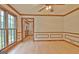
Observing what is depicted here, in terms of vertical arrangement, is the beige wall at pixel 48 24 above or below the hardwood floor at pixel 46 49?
above

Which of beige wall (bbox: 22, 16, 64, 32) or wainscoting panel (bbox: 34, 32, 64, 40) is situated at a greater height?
beige wall (bbox: 22, 16, 64, 32)

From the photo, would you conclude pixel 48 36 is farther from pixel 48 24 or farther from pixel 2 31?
pixel 2 31

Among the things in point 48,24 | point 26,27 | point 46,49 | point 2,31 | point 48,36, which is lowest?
point 46,49

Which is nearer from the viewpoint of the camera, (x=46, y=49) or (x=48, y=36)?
(x=46, y=49)

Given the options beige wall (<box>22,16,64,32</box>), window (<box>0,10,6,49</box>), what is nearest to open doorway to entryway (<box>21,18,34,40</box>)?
beige wall (<box>22,16,64,32</box>)

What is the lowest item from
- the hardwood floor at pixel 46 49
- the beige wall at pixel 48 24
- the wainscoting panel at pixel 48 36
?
the hardwood floor at pixel 46 49

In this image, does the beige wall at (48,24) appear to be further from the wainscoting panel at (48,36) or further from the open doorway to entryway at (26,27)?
the open doorway to entryway at (26,27)

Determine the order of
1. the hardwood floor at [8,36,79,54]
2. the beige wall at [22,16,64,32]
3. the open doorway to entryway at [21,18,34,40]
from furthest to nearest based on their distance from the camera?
the open doorway to entryway at [21,18,34,40]
the beige wall at [22,16,64,32]
the hardwood floor at [8,36,79,54]

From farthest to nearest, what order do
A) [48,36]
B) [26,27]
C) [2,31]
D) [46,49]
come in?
1. [26,27]
2. [48,36]
3. [46,49]
4. [2,31]

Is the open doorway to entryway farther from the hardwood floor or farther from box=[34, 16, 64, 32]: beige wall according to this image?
the hardwood floor

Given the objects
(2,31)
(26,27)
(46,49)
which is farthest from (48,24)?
(26,27)

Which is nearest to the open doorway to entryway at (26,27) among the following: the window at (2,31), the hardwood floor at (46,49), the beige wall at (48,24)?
the beige wall at (48,24)

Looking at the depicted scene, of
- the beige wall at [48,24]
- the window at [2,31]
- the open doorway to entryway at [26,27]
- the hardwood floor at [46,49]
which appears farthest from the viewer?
the open doorway to entryway at [26,27]

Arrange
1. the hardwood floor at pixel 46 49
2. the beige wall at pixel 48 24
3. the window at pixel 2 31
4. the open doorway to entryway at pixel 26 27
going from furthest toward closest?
the open doorway to entryway at pixel 26 27
the beige wall at pixel 48 24
the hardwood floor at pixel 46 49
the window at pixel 2 31
